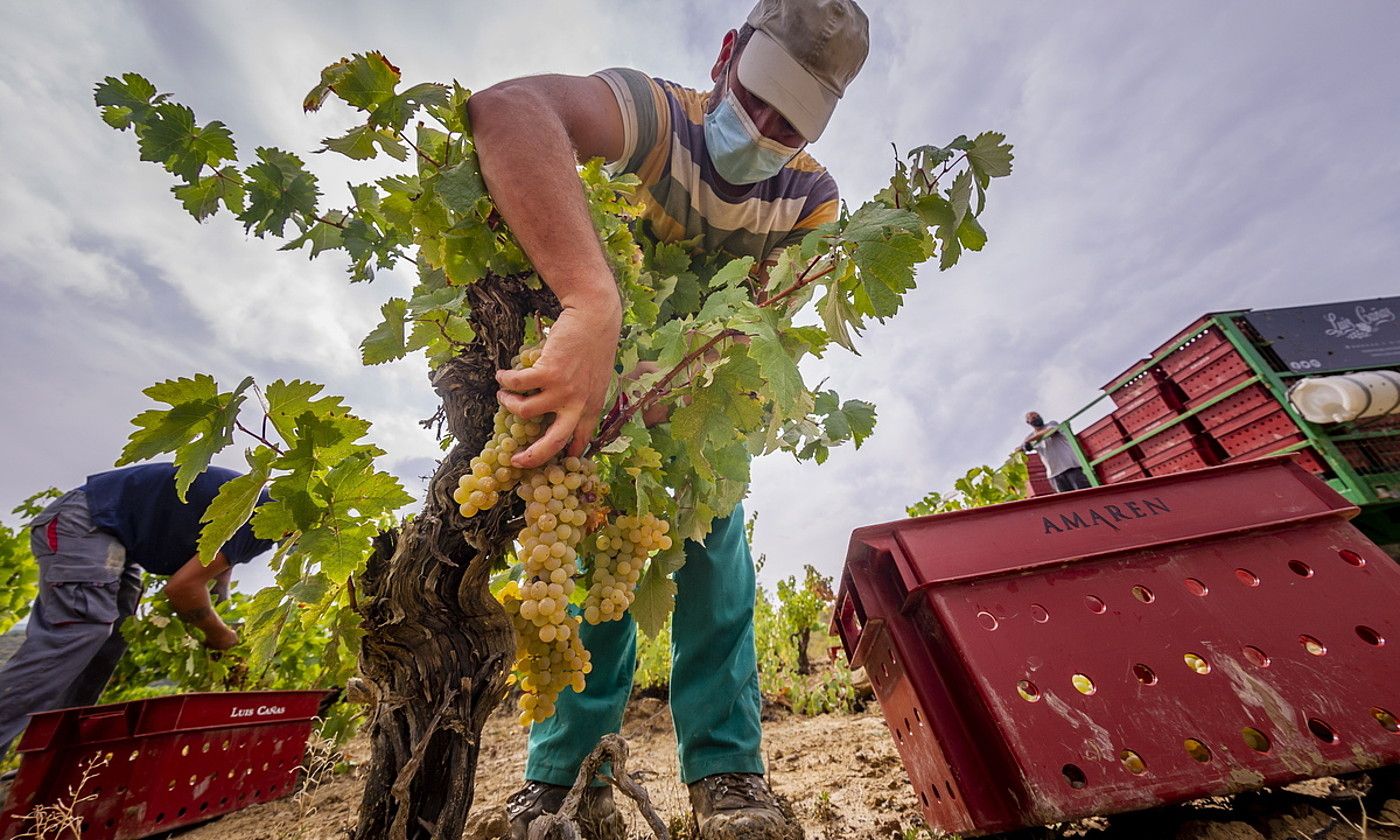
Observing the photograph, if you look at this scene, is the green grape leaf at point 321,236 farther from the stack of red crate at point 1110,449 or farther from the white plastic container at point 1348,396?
the stack of red crate at point 1110,449

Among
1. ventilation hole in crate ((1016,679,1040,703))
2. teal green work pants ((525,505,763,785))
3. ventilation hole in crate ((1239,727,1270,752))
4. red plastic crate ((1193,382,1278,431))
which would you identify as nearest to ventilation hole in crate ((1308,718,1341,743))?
ventilation hole in crate ((1239,727,1270,752))

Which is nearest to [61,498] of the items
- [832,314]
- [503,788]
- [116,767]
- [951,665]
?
[116,767]

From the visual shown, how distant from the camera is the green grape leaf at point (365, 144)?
4.25 ft

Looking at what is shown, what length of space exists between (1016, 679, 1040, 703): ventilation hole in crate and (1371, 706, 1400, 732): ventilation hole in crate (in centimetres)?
78

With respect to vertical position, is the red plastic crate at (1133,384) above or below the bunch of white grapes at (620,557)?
above

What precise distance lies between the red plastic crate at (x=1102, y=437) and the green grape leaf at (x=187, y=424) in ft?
29.4

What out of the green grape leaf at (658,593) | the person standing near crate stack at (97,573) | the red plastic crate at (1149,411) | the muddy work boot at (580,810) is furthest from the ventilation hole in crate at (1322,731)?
the red plastic crate at (1149,411)

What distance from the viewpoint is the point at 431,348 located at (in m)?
1.60

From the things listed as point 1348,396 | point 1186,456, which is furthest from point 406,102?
point 1186,456

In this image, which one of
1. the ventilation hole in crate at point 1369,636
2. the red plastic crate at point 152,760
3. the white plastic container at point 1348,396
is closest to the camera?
the ventilation hole in crate at point 1369,636

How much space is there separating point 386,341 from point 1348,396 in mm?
7140

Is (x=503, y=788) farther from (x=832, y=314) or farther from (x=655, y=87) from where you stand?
(x=655, y=87)

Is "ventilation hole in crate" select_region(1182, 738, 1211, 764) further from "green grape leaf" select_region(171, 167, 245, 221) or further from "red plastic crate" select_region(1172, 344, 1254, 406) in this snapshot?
"red plastic crate" select_region(1172, 344, 1254, 406)

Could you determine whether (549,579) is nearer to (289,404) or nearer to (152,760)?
(289,404)
